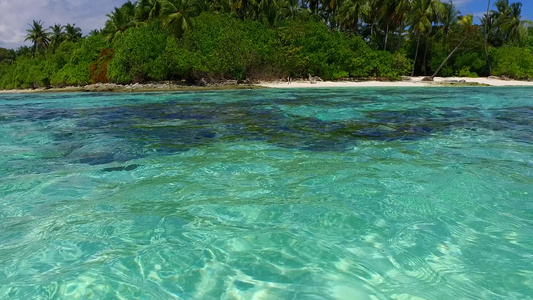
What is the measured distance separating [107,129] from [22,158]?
10.9 ft

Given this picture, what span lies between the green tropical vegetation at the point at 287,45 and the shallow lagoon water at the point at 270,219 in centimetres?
2933

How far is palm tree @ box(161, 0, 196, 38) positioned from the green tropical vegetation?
3.9 inches

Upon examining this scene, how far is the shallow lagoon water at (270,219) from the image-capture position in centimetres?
264

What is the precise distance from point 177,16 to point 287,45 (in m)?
11.4

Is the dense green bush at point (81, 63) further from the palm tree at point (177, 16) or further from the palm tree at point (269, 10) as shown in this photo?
the palm tree at point (269, 10)

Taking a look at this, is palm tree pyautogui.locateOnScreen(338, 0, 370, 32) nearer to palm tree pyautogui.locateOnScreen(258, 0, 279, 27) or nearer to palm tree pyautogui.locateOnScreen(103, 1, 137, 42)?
palm tree pyautogui.locateOnScreen(258, 0, 279, 27)

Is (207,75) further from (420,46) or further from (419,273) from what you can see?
(419,273)

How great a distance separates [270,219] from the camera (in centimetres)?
374

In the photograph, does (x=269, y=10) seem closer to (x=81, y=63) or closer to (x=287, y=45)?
(x=287, y=45)

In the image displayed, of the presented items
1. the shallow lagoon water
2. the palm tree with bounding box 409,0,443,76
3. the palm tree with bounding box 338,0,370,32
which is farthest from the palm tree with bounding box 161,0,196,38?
the shallow lagoon water

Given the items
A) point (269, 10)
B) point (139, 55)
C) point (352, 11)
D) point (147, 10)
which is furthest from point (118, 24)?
point (352, 11)

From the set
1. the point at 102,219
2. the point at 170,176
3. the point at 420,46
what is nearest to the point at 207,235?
the point at 102,219

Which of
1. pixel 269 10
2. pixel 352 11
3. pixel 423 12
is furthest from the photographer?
pixel 352 11

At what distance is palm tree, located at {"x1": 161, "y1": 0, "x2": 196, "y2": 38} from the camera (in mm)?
36688
